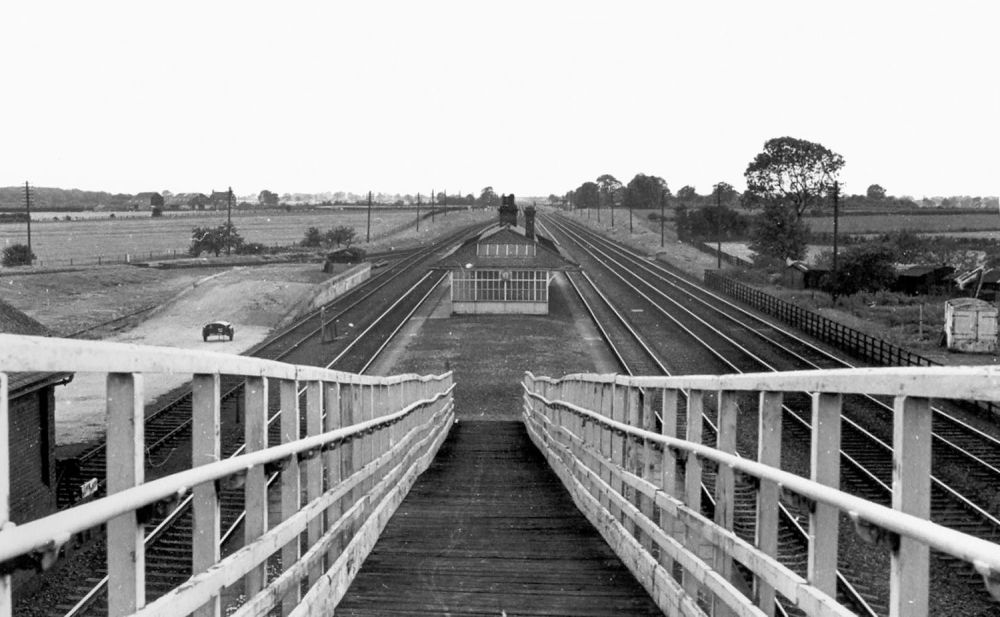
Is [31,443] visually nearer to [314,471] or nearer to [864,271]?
[314,471]

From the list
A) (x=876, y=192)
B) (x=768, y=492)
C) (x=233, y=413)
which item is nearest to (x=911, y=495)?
(x=768, y=492)

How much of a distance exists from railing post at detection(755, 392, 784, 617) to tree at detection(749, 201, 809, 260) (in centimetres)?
7017

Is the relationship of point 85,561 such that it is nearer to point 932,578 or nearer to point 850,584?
point 850,584

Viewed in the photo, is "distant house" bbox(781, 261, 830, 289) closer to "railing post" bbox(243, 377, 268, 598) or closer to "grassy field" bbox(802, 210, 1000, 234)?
"grassy field" bbox(802, 210, 1000, 234)

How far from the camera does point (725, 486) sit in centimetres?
472

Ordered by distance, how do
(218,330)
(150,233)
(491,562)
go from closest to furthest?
(491,562) → (218,330) → (150,233)

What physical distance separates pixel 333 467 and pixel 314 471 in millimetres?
673

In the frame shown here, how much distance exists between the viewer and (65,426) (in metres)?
22.4

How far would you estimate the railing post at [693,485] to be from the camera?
17.5 ft

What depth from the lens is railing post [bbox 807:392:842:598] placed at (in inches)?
134

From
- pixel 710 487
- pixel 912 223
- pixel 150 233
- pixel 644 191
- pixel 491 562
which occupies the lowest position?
pixel 710 487

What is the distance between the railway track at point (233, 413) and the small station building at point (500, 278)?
2.76 meters

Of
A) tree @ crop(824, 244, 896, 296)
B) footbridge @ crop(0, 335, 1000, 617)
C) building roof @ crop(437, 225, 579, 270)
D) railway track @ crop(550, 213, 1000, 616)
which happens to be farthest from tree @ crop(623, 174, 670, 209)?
footbridge @ crop(0, 335, 1000, 617)

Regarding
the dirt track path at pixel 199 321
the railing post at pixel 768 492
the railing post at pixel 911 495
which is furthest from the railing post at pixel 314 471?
the dirt track path at pixel 199 321
